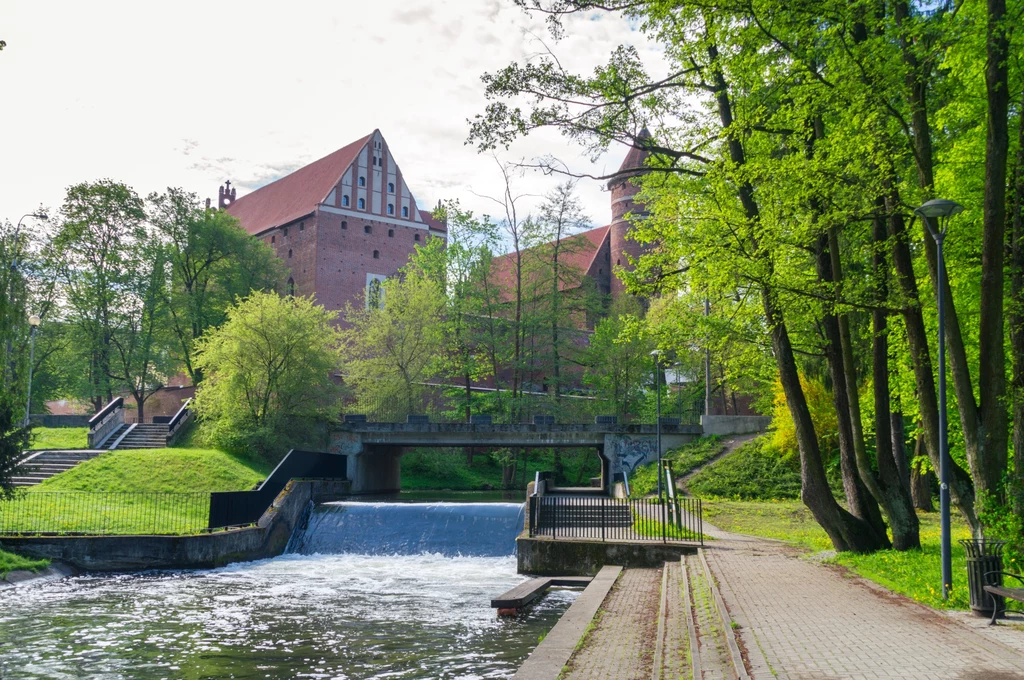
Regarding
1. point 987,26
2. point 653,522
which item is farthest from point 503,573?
point 987,26

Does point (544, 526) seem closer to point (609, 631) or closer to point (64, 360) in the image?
point (609, 631)

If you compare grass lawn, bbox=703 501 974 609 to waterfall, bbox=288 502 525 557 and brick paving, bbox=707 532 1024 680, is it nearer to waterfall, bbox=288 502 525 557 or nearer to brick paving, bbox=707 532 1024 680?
brick paving, bbox=707 532 1024 680

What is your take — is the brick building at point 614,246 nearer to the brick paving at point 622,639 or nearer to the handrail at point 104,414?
the handrail at point 104,414

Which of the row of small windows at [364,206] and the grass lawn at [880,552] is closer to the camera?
the grass lawn at [880,552]

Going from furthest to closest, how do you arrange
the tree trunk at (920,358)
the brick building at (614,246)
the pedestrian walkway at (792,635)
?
the brick building at (614,246), the tree trunk at (920,358), the pedestrian walkway at (792,635)

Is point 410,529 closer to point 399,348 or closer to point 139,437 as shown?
point 139,437

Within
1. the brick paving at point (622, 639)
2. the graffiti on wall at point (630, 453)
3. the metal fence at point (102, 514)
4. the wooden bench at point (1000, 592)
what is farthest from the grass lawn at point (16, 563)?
the graffiti on wall at point (630, 453)

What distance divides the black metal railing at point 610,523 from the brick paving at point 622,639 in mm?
4450

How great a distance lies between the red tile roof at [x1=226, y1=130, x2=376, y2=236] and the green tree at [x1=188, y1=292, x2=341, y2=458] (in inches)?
935

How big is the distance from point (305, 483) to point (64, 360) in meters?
24.0

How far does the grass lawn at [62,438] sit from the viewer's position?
34688 mm

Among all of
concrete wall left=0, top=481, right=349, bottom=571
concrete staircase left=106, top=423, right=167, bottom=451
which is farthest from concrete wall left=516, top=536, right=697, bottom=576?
concrete staircase left=106, top=423, right=167, bottom=451

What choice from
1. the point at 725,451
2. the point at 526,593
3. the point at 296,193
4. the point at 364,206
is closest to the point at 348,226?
the point at 364,206

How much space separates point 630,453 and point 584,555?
1914 cm
